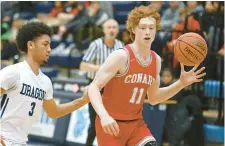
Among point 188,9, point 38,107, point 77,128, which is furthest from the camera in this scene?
point 188,9

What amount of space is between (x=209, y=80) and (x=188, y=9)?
1.50 m

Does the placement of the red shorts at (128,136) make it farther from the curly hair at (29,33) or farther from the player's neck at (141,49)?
the curly hair at (29,33)

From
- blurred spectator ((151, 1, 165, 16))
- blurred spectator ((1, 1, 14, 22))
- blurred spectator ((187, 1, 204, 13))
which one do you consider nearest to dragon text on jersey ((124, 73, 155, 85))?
blurred spectator ((187, 1, 204, 13))

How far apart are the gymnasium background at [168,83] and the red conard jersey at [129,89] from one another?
327 centimetres

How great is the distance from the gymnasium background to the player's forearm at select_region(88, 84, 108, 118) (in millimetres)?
3671

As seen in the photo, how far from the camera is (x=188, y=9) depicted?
8695 mm

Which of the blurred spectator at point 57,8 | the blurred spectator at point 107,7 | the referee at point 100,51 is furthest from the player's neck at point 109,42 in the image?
the blurred spectator at point 57,8

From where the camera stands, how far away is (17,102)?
3887 millimetres

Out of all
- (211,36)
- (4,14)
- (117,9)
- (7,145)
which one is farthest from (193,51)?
(4,14)

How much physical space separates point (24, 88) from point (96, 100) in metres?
0.61

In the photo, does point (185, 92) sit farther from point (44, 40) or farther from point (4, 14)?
point (4, 14)

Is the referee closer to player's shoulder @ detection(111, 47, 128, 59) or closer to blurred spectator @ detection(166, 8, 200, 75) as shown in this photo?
blurred spectator @ detection(166, 8, 200, 75)

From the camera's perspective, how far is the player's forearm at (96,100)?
3594mm

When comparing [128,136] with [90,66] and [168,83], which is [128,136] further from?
[168,83]
